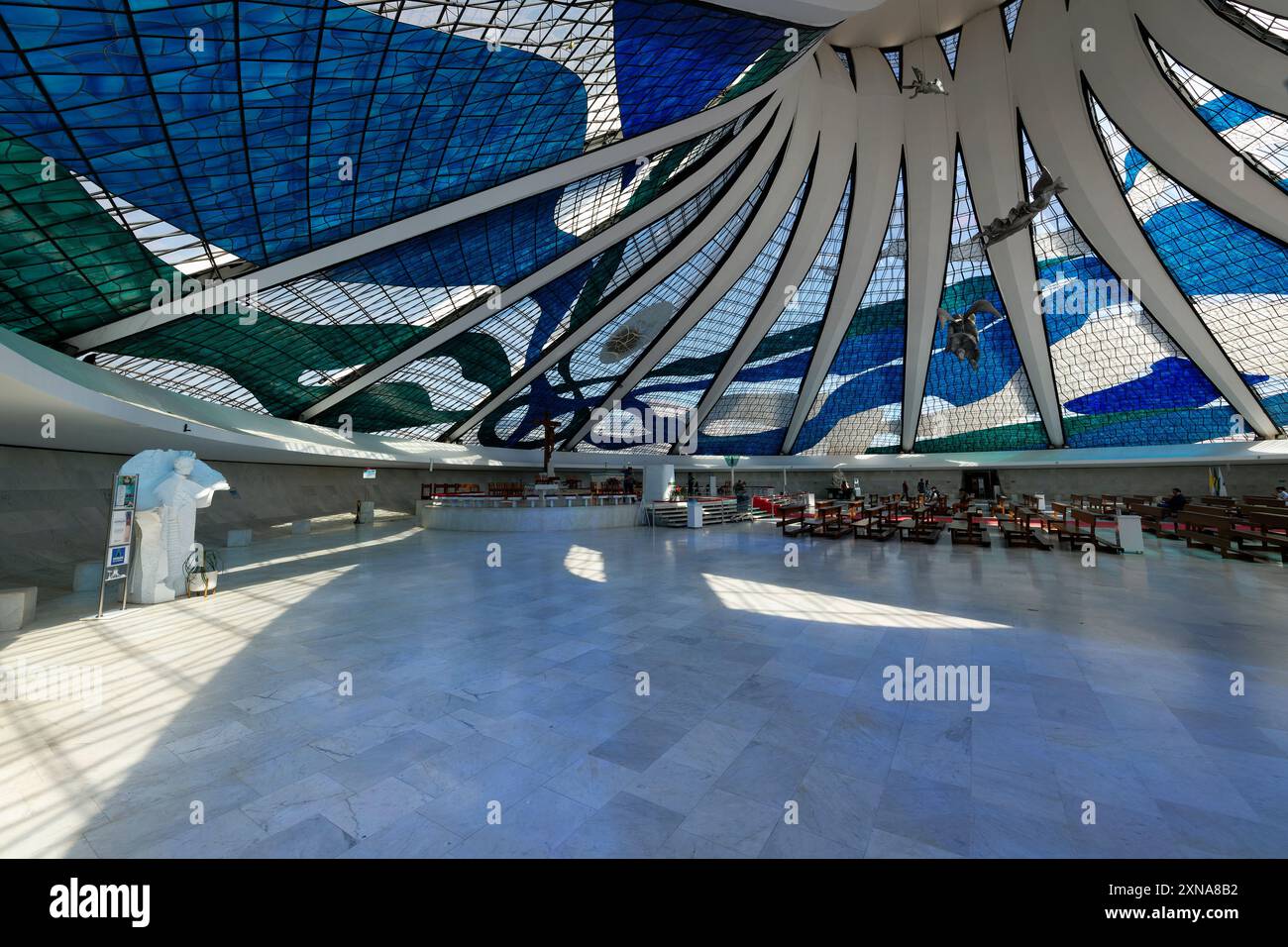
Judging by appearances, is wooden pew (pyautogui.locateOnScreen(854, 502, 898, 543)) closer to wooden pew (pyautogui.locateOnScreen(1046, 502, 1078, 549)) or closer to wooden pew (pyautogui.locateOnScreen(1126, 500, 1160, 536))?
wooden pew (pyautogui.locateOnScreen(1046, 502, 1078, 549))

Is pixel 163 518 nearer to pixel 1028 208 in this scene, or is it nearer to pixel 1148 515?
pixel 1028 208

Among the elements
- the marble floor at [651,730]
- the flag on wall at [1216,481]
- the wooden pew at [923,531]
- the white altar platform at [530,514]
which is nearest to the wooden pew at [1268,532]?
the marble floor at [651,730]

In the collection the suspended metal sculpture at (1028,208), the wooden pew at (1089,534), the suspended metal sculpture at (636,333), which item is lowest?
the wooden pew at (1089,534)

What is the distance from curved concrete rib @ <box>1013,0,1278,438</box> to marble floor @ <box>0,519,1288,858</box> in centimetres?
2321

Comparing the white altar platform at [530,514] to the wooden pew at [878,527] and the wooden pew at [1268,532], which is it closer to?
the wooden pew at [878,527]

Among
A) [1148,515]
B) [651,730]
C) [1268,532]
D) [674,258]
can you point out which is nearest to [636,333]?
[674,258]

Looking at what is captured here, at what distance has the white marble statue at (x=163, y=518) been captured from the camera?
8711 millimetres

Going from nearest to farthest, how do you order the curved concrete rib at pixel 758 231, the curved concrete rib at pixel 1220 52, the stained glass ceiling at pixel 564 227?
the stained glass ceiling at pixel 564 227
the curved concrete rib at pixel 1220 52
the curved concrete rib at pixel 758 231

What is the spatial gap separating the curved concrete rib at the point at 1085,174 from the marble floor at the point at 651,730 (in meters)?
23.2

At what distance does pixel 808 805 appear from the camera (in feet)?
9.58

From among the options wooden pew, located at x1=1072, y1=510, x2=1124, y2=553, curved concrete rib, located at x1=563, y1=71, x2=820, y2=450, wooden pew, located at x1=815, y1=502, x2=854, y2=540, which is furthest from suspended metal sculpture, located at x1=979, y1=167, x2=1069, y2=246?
curved concrete rib, located at x1=563, y1=71, x2=820, y2=450

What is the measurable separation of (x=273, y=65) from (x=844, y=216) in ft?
88.8

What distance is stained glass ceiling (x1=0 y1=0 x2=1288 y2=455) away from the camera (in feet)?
31.7
